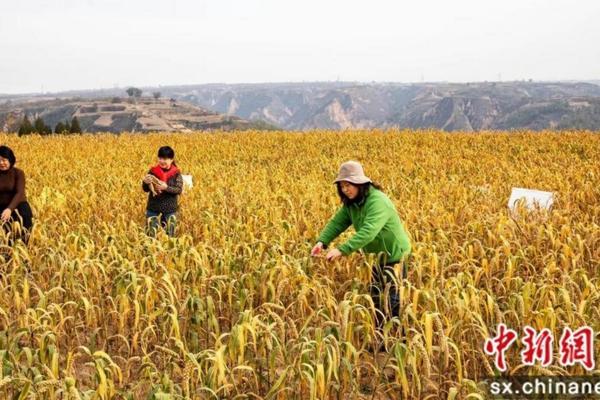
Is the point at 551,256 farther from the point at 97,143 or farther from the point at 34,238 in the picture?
the point at 97,143

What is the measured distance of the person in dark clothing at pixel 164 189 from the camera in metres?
6.93

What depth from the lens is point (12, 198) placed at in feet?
21.5

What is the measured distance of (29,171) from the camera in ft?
42.9

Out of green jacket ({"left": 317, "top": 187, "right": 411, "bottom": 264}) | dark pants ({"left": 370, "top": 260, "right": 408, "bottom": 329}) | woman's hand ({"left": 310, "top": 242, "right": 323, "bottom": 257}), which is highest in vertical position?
green jacket ({"left": 317, "top": 187, "right": 411, "bottom": 264})

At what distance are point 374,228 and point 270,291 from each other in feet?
3.84

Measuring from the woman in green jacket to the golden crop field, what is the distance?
0.65 ft

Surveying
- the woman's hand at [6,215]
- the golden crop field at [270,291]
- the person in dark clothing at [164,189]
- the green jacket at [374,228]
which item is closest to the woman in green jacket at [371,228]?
the green jacket at [374,228]

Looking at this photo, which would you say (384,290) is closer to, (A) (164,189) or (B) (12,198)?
(A) (164,189)

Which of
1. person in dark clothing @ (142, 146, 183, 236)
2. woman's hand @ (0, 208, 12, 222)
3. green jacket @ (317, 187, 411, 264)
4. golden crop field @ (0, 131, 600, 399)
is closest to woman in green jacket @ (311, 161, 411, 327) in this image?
green jacket @ (317, 187, 411, 264)

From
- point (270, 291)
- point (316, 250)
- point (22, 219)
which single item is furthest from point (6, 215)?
point (316, 250)

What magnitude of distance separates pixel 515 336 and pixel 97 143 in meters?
19.8

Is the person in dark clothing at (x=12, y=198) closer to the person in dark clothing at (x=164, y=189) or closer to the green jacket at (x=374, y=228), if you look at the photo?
the person in dark clothing at (x=164, y=189)

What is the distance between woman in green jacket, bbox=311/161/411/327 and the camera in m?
4.18

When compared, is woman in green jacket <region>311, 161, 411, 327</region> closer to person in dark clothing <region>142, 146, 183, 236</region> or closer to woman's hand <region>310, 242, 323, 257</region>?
woman's hand <region>310, 242, 323, 257</region>
